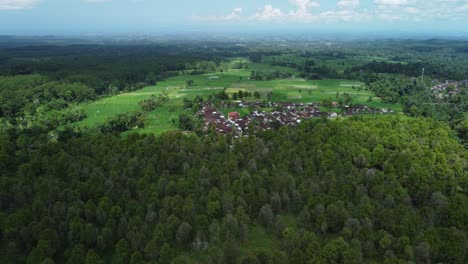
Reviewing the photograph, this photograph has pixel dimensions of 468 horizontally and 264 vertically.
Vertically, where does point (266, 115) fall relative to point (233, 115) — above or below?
below

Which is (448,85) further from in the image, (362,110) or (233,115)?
(233,115)

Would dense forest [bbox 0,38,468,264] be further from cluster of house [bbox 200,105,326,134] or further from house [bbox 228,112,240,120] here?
house [bbox 228,112,240,120]

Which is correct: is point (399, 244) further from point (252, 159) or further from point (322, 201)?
point (252, 159)

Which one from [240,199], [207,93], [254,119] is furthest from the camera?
[207,93]

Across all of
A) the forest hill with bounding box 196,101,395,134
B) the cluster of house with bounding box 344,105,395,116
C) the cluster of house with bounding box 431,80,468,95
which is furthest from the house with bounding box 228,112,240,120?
the cluster of house with bounding box 431,80,468,95

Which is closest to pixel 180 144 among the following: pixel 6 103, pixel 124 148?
pixel 124 148

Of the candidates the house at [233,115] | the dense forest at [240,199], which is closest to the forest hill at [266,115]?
the house at [233,115]

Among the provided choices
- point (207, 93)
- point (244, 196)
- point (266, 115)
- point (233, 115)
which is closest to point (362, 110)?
→ point (266, 115)

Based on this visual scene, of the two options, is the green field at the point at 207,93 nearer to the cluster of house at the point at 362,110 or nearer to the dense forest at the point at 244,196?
the cluster of house at the point at 362,110
